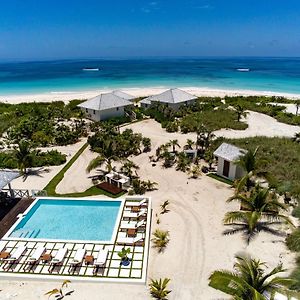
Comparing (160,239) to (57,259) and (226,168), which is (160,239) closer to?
(57,259)

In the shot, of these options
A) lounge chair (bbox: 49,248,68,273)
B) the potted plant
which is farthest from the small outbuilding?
lounge chair (bbox: 49,248,68,273)

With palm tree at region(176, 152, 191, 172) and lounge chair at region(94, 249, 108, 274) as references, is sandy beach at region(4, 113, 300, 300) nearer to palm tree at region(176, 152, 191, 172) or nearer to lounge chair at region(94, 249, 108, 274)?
palm tree at region(176, 152, 191, 172)

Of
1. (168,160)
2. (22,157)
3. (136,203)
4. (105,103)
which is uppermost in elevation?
(105,103)

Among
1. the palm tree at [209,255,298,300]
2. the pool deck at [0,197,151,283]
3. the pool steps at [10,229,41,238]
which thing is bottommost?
the pool steps at [10,229,41,238]

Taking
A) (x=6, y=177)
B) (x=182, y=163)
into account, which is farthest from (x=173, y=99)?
(x=6, y=177)

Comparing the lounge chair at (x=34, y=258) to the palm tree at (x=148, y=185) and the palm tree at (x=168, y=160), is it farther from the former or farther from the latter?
the palm tree at (x=168, y=160)

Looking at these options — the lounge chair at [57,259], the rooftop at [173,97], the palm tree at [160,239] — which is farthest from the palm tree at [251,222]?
the rooftop at [173,97]
